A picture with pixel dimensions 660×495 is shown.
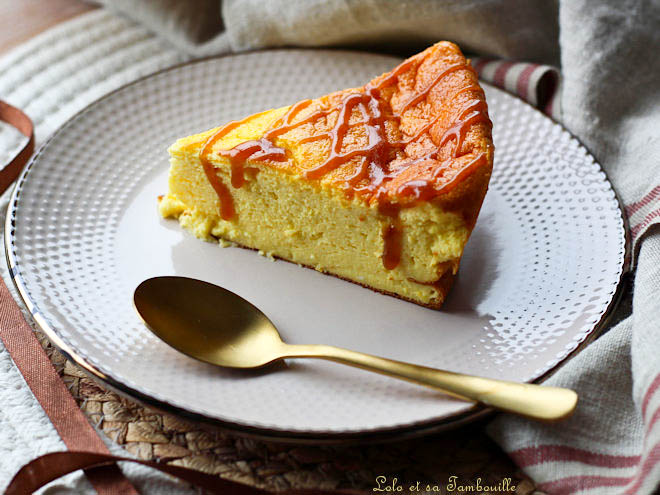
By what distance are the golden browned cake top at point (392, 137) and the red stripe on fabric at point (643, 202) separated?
2.38ft

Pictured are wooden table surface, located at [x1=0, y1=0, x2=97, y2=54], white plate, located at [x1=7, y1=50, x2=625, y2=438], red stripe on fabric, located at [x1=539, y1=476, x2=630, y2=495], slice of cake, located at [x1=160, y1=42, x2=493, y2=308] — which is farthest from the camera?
wooden table surface, located at [x1=0, y1=0, x2=97, y2=54]

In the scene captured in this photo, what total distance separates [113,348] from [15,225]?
0.76 metres

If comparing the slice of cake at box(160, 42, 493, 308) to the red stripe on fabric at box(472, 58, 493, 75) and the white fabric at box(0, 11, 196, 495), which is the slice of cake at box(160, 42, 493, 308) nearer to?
the red stripe on fabric at box(472, 58, 493, 75)

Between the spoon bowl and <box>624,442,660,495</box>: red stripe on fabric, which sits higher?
the spoon bowl

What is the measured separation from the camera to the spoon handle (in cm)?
192

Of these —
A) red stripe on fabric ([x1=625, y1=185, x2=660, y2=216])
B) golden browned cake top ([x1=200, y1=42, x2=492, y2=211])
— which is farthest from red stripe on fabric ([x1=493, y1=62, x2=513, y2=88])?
red stripe on fabric ([x1=625, y1=185, x2=660, y2=216])

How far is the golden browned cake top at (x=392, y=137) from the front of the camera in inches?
96.3

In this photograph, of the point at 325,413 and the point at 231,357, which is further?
the point at 231,357

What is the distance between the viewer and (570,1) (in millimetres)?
3143

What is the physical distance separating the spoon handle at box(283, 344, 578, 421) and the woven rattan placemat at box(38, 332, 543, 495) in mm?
212

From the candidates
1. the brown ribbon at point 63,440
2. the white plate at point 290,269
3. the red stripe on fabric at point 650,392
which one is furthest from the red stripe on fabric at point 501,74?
the brown ribbon at point 63,440

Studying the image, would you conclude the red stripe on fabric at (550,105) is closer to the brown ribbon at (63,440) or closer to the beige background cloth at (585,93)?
the beige background cloth at (585,93)

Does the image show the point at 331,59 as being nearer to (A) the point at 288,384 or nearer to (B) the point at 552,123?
(B) the point at 552,123

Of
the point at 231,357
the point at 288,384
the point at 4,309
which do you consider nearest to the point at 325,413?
the point at 288,384
